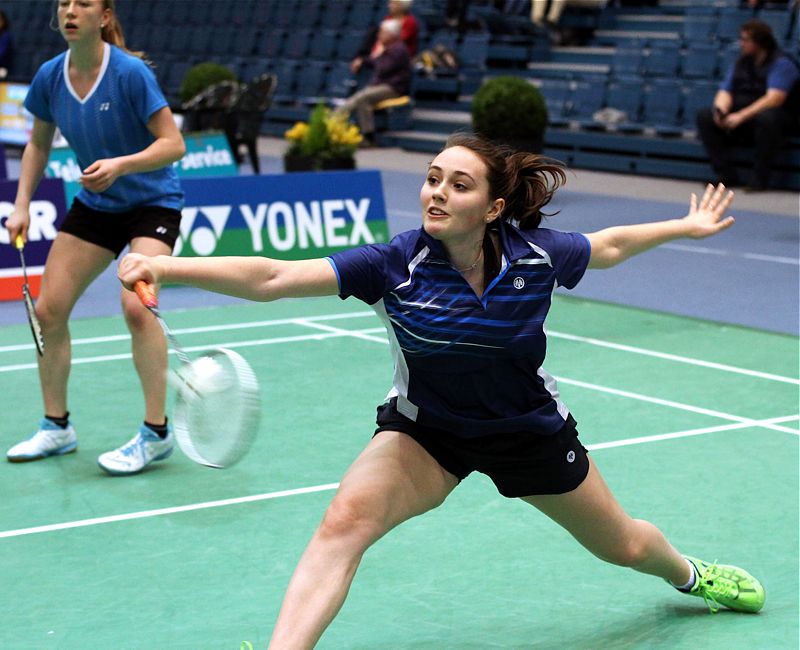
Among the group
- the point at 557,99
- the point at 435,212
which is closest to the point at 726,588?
the point at 435,212

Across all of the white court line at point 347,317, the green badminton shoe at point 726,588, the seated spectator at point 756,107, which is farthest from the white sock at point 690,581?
the seated spectator at point 756,107

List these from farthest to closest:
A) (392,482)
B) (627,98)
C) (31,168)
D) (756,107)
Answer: (627,98) → (756,107) → (31,168) → (392,482)

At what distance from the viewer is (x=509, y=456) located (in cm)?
363

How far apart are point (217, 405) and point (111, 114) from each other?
2.65 m

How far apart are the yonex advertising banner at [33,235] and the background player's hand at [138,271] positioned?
6634mm

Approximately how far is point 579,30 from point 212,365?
1848 centimetres

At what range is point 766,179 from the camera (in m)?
15.2

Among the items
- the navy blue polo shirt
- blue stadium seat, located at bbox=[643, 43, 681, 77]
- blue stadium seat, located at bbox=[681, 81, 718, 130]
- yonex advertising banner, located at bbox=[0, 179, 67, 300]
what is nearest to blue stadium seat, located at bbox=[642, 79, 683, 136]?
blue stadium seat, located at bbox=[681, 81, 718, 130]

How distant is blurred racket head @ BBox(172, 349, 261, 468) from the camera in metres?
3.24

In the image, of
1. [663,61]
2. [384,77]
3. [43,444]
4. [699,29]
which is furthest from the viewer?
[384,77]

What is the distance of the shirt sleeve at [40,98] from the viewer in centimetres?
566

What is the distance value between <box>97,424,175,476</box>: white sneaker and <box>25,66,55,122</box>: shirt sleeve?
1.44 m

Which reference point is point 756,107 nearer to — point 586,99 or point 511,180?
point 586,99

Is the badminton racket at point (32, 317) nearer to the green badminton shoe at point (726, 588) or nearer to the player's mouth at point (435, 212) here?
the player's mouth at point (435, 212)
